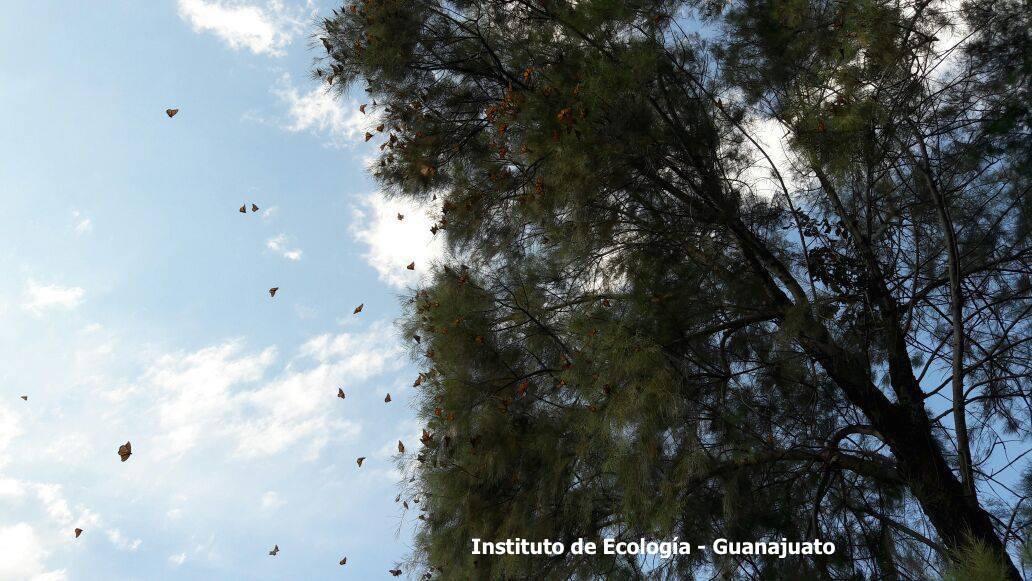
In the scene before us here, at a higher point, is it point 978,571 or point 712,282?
point 712,282

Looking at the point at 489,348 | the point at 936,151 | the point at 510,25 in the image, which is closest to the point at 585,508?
the point at 489,348

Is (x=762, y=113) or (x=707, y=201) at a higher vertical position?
(x=762, y=113)

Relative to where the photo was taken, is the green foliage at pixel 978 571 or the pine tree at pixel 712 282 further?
the pine tree at pixel 712 282

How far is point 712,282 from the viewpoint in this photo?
370cm

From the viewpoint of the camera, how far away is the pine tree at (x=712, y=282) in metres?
3.02

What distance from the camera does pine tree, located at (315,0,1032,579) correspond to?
9.91 feet

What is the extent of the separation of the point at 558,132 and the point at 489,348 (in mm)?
1109

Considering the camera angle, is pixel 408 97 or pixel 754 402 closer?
pixel 754 402

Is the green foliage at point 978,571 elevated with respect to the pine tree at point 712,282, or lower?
lower

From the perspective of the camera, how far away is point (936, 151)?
3135 millimetres

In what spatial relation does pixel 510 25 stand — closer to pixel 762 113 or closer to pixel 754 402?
pixel 762 113

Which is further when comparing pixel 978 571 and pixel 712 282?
pixel 712 282

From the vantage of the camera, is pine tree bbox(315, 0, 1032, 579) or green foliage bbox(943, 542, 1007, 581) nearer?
green foliage bbox(943, 542, 1007, 581)

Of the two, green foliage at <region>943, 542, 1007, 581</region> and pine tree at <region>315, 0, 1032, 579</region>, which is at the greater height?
pine tree at <region>315, 0, 1032, 579</region>
